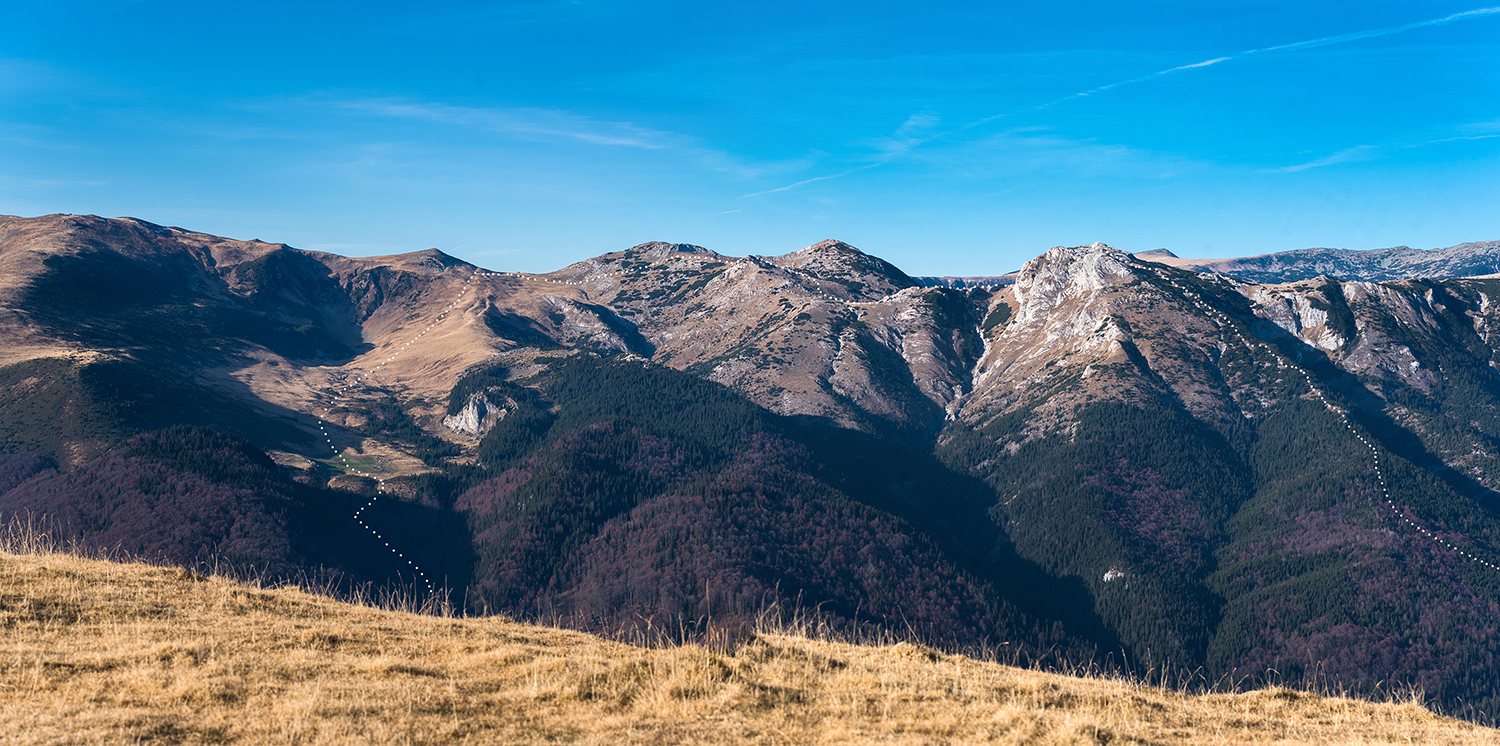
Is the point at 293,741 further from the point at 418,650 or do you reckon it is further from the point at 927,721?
the point at 927,721

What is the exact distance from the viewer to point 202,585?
2903cm

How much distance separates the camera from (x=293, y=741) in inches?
623

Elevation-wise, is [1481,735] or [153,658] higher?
[153,658]

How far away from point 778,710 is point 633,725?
3.72 meters

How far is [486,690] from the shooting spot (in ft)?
65.2

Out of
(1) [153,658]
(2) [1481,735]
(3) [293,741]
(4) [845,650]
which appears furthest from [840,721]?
(2) [1481,735]

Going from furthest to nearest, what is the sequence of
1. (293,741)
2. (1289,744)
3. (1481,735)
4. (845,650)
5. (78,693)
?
(845,650)
(1481,735)
(1289,744)
(78,693)
(293,741)

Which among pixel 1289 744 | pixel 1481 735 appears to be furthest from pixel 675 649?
pixel 1481 735

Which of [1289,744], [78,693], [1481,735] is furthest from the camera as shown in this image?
[1481,735]

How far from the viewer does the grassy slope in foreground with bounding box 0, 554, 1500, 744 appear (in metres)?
17.1

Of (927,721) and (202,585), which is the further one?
(202,585)

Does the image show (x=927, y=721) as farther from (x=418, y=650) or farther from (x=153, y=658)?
(x=153, y=658)

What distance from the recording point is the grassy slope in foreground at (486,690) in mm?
17094

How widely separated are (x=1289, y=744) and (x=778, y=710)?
44.8 feet
